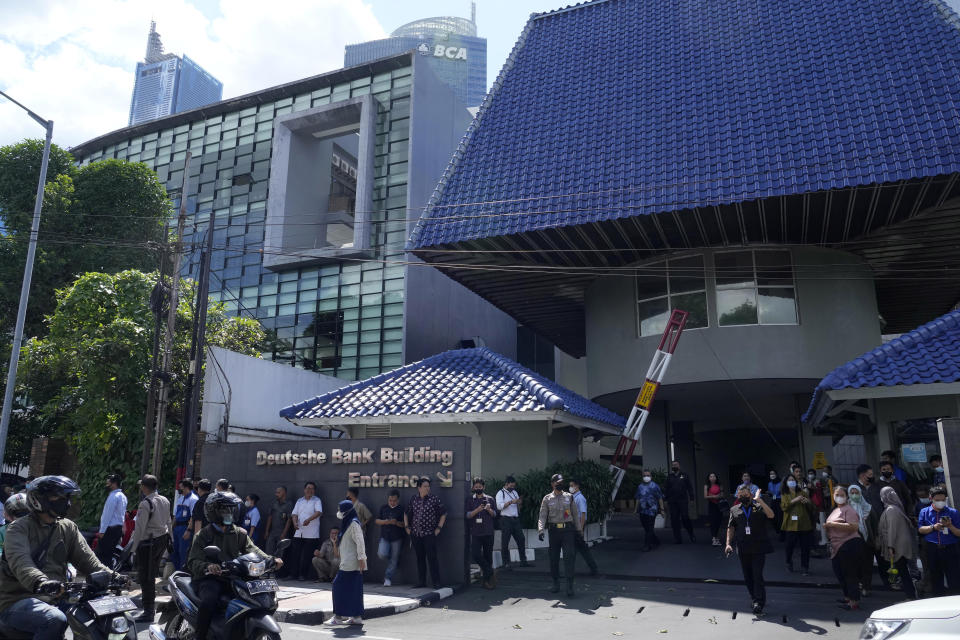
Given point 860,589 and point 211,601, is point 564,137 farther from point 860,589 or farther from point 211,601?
point 211,601

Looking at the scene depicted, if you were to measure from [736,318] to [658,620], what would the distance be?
1134 cm

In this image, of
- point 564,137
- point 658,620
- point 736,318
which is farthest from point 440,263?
point 658,620

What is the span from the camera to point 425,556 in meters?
12.7

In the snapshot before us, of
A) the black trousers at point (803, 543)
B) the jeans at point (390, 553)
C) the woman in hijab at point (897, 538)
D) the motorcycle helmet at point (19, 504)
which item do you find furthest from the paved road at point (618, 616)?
the motorcycle helmet at point (19, 504)

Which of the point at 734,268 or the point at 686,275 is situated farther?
the point at 686,275

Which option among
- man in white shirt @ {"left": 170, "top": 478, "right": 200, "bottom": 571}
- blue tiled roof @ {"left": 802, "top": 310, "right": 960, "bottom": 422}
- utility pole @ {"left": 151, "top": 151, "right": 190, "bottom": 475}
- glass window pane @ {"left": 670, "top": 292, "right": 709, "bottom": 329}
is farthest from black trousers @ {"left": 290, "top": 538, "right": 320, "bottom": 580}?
glass window pane @ {"left": 670, "top": 292, "right": 709, "bottom": 329}

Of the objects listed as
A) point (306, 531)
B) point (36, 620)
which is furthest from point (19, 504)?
point (306, 531)

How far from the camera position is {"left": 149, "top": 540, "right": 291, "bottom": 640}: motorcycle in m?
6.44

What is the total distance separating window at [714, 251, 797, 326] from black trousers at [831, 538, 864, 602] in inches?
384

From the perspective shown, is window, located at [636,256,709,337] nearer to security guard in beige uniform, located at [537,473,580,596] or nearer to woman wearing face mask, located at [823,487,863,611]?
security guard in beige uniform, located at [537,473,580,596]

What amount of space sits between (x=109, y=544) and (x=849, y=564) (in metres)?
11.0

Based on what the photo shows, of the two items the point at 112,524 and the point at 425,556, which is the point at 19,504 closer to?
the point at 112,524

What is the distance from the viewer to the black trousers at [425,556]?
40.8ft

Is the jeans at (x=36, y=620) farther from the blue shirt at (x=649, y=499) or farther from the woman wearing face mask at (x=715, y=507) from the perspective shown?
the woman wearing face mask at (x=715, y=507)
